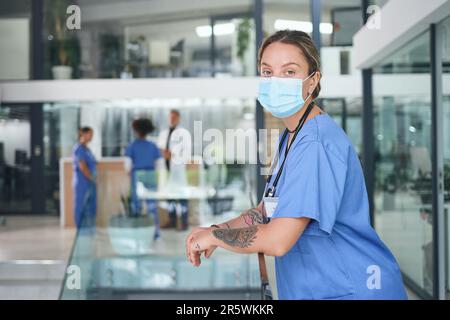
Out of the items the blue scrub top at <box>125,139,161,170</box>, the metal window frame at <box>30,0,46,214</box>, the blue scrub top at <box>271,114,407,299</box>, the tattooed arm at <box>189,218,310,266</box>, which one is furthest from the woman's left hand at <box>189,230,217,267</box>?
the metal window frame at <box>30,0,46,214</box>

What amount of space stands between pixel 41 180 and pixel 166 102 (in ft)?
7.16

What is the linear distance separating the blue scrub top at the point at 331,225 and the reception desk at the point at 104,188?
544 cm

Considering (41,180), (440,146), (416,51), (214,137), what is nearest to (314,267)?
(440,146)

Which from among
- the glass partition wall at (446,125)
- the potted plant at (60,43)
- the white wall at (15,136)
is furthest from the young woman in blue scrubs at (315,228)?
the white wall at (15,136)

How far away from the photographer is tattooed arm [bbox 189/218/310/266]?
4.02 feet

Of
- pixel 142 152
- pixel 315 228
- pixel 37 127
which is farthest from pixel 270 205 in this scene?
pixel 37 127

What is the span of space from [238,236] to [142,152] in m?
6.17

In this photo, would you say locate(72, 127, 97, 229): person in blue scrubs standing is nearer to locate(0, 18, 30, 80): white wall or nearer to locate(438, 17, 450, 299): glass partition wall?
locate(0, 18, 30, 80): white wall

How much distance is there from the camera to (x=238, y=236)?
49.6 inches

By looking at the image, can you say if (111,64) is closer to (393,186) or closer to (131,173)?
(131,173)

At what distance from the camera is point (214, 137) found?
31.0ft

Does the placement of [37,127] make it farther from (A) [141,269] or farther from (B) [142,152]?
(A) [141,269]

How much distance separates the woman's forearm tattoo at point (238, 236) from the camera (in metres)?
1.25

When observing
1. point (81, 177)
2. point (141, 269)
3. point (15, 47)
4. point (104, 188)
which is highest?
point (15, 47)
